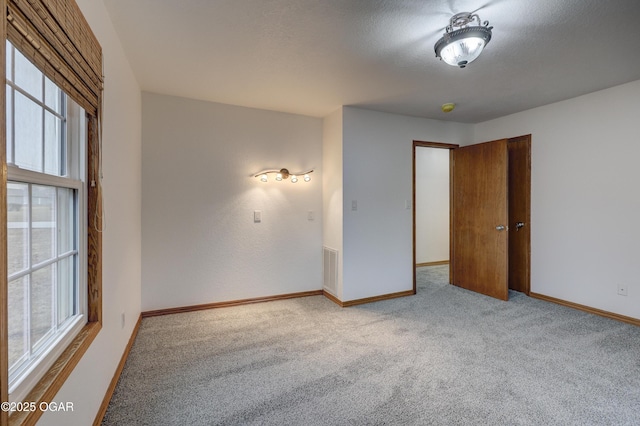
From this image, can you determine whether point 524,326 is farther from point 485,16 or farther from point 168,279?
point 168,279

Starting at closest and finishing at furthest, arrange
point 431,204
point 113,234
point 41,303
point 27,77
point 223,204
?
1. point 27,77
2. point 41,303
3. point 113,234
4. point 223,204
5. point 431,204

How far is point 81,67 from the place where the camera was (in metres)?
1.38

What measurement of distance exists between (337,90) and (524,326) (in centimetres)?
303

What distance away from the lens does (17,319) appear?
3.56ft

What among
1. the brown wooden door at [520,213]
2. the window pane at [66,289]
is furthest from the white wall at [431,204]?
the window pane at [66,289]

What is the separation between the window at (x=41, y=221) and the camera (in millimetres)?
1050

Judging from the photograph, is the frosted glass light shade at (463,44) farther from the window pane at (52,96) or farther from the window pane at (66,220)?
the window pane at (66,220)

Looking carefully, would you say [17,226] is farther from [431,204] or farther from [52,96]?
[431,204]

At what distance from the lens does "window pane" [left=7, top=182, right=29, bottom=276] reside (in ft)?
3.42

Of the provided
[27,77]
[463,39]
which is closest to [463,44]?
[463,39]

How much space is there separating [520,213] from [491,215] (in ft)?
1.63

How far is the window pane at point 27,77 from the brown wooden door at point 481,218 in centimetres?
429

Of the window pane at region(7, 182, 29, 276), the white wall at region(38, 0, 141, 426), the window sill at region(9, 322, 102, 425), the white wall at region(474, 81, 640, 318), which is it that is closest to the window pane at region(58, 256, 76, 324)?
the window sill at region(9, 322, 102, 425)

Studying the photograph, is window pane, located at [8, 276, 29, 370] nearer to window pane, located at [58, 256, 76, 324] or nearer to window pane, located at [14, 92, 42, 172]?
window pane, located at [58, 256, 76, 324]
